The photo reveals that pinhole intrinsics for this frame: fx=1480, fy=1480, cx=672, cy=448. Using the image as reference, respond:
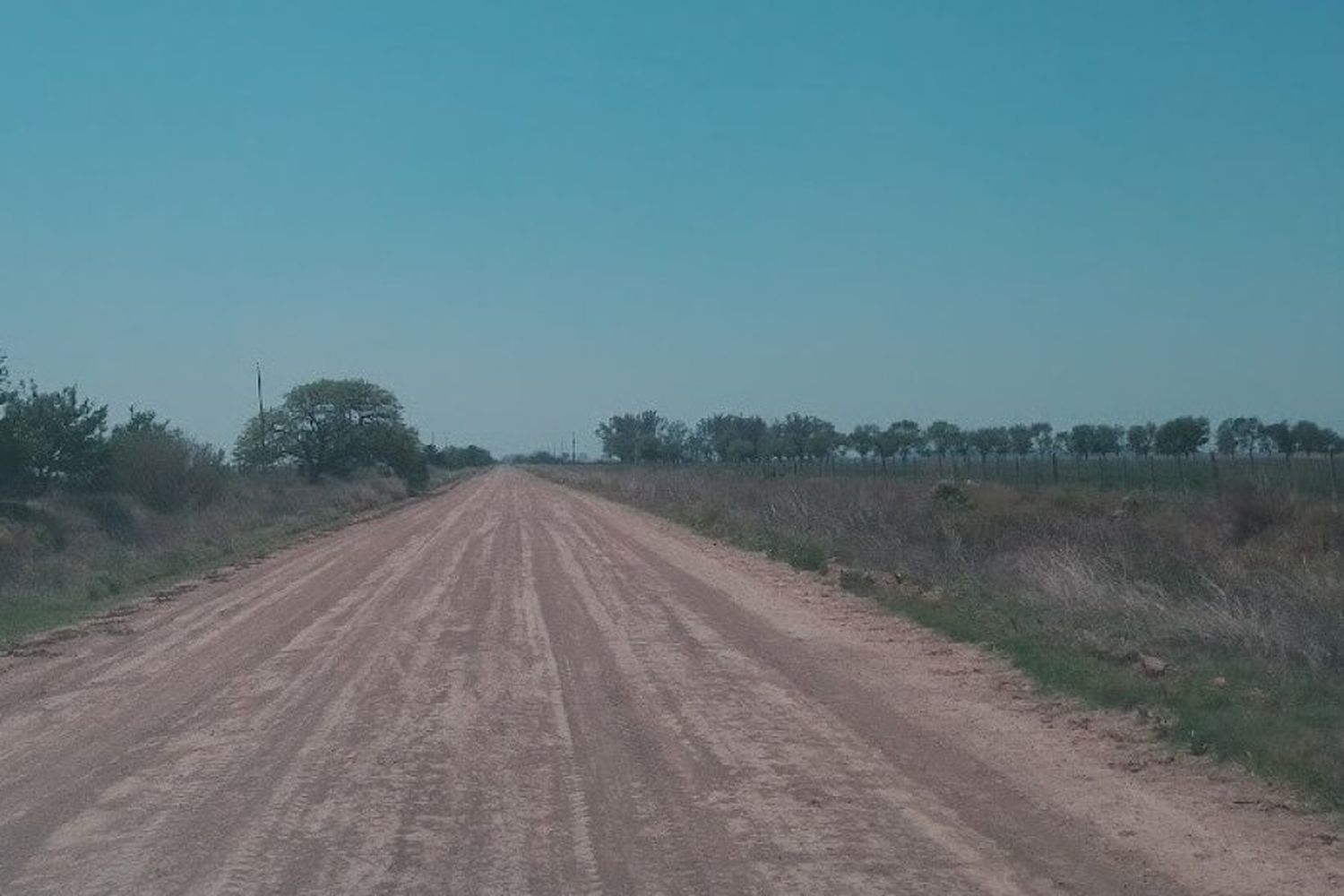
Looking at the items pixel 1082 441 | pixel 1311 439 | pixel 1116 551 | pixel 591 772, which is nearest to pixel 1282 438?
pixel 1311 439

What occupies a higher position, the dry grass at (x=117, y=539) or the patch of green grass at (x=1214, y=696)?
the dry grass at (x=117, y=539)

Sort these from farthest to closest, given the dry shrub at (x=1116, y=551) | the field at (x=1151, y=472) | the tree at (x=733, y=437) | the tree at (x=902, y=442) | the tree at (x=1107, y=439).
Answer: the tree at (x=733, y=437) → the tree at (x=902, y=442) → the tree at (x=1107, y=439) → the field at (x=1151, y=472) → the dry shrub at (x=1116, y=551)

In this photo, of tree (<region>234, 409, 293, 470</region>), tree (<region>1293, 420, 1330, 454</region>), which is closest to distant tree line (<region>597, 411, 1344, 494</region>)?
tree (<region>1293, 420, 1330, 454</region>)

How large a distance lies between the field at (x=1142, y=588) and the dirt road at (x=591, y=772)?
2.34ft

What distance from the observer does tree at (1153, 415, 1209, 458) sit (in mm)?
61594

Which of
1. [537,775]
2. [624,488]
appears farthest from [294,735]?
[624,488]

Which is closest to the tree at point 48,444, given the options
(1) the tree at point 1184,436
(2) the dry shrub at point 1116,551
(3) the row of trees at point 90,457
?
(3) the row of trees at point 90,457

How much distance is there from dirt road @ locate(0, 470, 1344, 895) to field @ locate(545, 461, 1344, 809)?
0.71 meters

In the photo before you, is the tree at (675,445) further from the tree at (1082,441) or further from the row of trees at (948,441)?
the tree at (1082,441)

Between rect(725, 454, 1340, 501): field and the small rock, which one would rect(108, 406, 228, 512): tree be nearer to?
rect(725, 454, 1340, 501): field

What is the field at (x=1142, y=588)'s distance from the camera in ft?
39.7

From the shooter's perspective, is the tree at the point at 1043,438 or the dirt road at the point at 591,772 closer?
the dirt road at the point at 591,772

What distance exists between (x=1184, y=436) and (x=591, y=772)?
55.8m

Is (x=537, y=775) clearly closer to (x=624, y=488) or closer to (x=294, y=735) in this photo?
(x=294, y=735)
